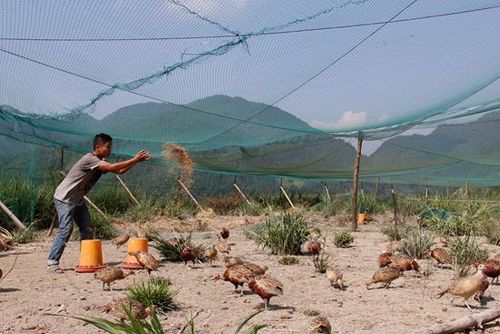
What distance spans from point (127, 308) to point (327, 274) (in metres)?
2.48

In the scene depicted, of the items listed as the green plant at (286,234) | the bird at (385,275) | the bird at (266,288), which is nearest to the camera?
the bird at (266,288)

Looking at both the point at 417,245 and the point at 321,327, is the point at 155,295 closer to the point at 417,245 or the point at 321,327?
the point at 321,327

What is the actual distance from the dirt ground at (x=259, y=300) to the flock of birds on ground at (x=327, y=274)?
0.37 ft

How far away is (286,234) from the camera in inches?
324

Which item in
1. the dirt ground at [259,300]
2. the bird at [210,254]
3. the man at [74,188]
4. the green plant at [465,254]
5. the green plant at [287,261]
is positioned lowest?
the dirt ground at [259,300]

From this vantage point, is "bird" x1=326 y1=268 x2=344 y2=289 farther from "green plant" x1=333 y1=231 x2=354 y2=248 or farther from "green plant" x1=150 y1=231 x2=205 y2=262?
"green plant" x1=333 y1=231 x2=354 y2=248

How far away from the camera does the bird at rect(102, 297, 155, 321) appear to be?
427 centimetres

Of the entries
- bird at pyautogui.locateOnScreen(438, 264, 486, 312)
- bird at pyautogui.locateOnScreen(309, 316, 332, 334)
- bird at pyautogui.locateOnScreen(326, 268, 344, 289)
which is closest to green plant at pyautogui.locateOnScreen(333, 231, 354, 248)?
bird at pyautogui.locateOnScreen(326, 268, 344, 289)

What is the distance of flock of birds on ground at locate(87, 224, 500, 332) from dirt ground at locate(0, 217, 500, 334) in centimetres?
11

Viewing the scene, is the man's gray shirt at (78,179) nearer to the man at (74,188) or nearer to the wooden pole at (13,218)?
the man at (74,188)

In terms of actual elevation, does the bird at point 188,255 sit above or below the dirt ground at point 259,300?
above

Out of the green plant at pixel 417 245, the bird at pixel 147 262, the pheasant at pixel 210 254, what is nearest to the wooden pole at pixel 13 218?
the pheasant at pixel 210 254

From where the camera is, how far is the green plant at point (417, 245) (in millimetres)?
7902

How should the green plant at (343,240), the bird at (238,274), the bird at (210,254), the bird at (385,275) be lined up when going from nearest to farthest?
the bird at (238,274)
the bird at (385,275)
the bird at (210,254)
the green plant at (343,240)
